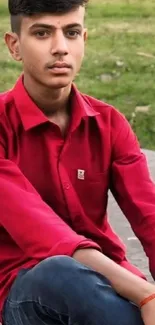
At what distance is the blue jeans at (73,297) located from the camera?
2.51m

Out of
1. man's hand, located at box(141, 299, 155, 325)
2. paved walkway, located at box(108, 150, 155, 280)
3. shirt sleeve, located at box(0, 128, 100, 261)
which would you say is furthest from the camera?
paved walkway, located at box(108, 150, 155, 280)

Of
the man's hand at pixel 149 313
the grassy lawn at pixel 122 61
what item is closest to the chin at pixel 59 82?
the man's hand at pixel 149 313

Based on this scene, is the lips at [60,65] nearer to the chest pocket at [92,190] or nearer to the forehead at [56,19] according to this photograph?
the forehead at [56,19]

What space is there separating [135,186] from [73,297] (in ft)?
1.99

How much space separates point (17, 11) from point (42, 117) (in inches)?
12.9

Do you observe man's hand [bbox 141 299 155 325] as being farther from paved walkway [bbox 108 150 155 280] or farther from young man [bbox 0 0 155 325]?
paved walkway [bbox 108 150 155 280]

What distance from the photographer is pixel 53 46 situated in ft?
9.47

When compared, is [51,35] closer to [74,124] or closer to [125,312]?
[74,124]

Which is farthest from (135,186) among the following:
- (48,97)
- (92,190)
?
(48,97)

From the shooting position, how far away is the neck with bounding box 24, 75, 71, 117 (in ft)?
9.90

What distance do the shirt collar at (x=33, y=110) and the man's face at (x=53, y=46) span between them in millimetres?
88

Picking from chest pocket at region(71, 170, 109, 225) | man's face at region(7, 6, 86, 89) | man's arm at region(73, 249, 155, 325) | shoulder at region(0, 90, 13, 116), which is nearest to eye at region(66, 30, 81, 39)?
man's face at region(7, 6, 86, 89)

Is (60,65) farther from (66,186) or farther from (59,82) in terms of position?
(66,186)

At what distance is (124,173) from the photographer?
9.91 ft
